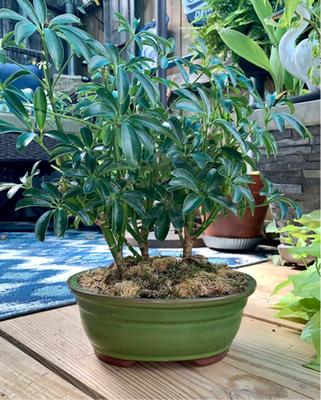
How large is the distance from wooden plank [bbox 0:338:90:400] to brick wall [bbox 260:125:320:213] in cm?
103

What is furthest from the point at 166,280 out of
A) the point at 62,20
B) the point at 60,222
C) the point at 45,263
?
the point at 45,263

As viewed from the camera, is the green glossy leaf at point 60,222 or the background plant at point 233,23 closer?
the green glossy leaf at point 60,222

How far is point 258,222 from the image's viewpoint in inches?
74.7

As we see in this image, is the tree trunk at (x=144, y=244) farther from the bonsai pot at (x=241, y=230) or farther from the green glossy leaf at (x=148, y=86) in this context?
the bonsai pot at (x=241, y=230)

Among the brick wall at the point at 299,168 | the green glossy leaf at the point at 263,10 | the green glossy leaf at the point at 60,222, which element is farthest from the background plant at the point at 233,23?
the green glossy leaf at the point at 60,222

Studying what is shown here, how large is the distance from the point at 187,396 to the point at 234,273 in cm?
24

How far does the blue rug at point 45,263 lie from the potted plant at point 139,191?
411 mm

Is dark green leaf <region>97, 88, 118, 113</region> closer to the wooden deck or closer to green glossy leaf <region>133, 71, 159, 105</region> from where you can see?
green glossy leaf <region>133, 71, 159, 105</region>

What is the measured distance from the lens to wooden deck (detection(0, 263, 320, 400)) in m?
0.57

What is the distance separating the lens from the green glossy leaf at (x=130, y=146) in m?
0.50

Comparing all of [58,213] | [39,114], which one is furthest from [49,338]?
[39,114]

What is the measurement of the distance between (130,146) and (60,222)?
0.52ft

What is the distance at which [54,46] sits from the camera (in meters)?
0.55

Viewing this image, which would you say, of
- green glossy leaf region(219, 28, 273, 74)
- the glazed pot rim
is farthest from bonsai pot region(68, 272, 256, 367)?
green glossy leaf region(219, 28, 273, 74)
